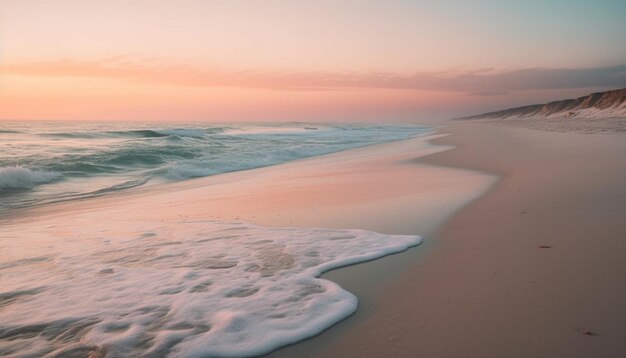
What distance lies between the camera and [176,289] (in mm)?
3172

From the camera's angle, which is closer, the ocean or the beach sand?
the beach sand

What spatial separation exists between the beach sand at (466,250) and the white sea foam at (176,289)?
0.81 feet

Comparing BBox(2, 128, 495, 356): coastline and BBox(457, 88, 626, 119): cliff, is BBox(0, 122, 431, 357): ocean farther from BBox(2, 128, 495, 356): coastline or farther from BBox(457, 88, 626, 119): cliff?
BBox(457, 88, 626, 119): cliff

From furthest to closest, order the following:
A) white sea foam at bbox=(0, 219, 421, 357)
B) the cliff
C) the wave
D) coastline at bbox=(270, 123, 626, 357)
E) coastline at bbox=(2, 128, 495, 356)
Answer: the cliff
the wave
coastline at bbox=(2, 128, 495, 356)
white sea foam at bbox=(0, 219, 421, 357)
coastline at bbox=(270, 123, 626, 357)

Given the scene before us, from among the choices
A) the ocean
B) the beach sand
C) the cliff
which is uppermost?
the cliff

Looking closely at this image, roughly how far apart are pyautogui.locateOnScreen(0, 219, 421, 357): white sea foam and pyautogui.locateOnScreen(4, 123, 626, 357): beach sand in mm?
246

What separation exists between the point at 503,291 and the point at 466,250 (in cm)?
98

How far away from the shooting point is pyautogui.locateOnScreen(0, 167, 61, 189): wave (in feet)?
34.0

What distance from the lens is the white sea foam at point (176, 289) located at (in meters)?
2.43

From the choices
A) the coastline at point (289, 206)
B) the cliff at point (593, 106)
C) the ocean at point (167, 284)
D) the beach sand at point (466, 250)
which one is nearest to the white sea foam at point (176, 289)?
the ocean at point (167, 284)

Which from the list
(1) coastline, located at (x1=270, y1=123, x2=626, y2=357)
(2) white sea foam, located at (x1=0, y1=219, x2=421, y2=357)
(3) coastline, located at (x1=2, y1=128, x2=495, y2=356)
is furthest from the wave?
(1) coastline, located at (x1=270, y1=123, x2=626, y2=357)

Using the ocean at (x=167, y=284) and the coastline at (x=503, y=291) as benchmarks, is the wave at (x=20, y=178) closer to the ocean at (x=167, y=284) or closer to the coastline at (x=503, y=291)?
the ocean at (x=167, y=284)

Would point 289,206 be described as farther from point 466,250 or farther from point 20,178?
point 20,178

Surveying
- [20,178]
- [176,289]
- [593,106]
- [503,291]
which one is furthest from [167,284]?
[593,106]
